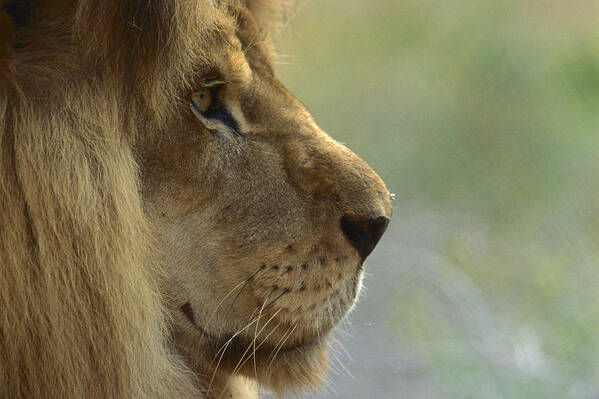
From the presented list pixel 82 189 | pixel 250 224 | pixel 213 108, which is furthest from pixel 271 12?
pixel 82 189

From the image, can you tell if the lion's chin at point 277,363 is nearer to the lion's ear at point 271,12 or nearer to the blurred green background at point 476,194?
the blurred green background at point 476,194

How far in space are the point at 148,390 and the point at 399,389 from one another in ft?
3.11

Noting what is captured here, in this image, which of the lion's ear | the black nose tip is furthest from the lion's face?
the lion's ear

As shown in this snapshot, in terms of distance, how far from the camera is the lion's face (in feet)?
4.58

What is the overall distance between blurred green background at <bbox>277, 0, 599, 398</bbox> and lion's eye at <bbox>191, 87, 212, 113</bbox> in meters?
0.53

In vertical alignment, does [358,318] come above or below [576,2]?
below

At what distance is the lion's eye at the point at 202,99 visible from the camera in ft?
4.65

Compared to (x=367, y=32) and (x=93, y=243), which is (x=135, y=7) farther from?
(x=367, y=32)

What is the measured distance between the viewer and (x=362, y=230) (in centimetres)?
147

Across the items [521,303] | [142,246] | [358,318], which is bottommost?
[358,318]

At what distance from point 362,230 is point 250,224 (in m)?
0.19

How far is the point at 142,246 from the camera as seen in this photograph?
1.34 m

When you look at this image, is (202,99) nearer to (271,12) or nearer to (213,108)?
(213,108)

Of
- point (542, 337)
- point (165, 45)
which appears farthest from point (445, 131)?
point (165, 45)
